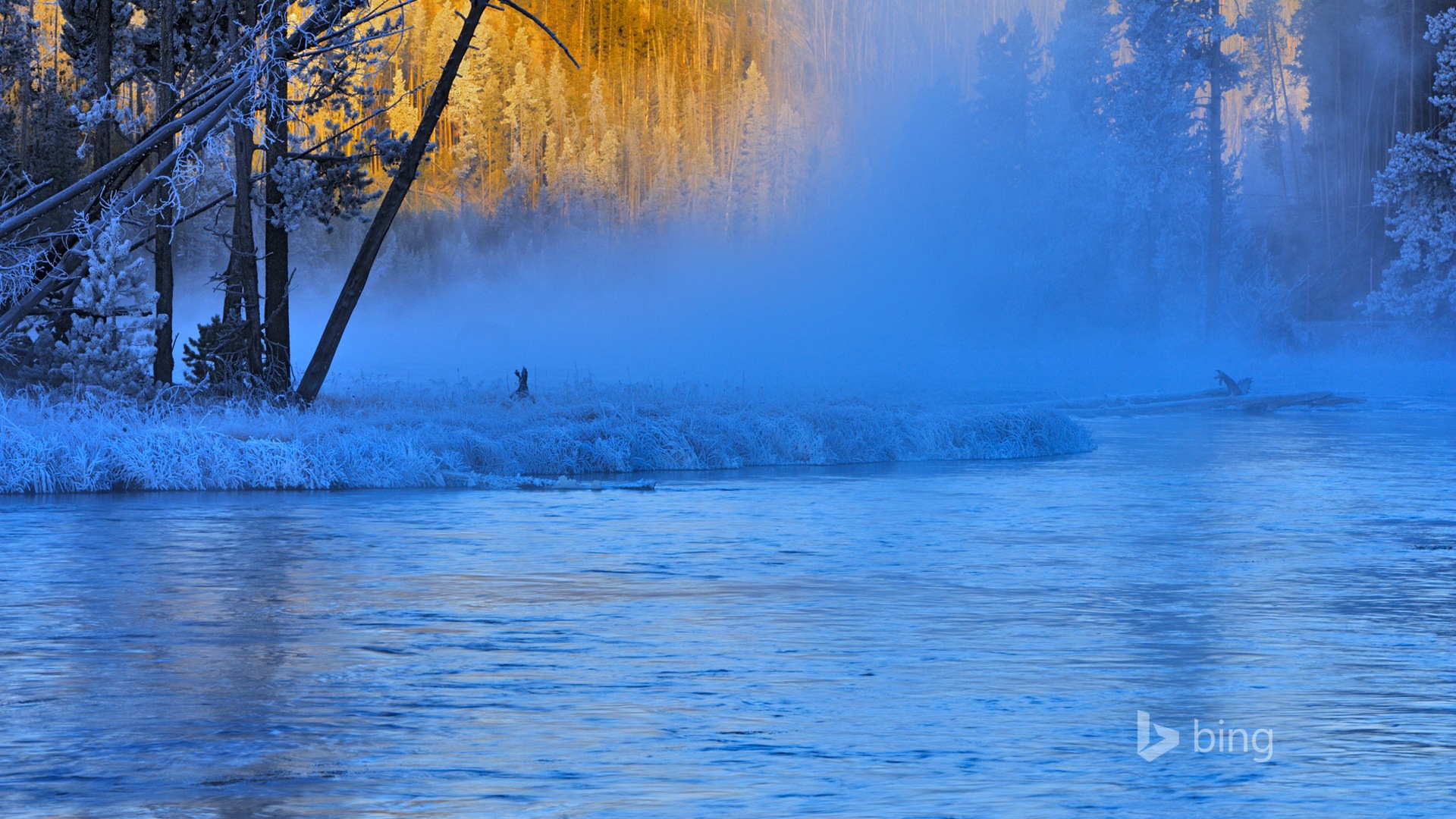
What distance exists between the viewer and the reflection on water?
24.7 ft

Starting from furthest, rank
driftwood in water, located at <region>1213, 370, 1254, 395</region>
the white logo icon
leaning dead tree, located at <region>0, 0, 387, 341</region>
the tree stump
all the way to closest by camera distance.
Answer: driftwood in water, located at <region>1213, 370, 1254, 395</region> < the tree stump < leaning dead tree, located at <region>0, 0, 387, 341</region> < the white logo icon

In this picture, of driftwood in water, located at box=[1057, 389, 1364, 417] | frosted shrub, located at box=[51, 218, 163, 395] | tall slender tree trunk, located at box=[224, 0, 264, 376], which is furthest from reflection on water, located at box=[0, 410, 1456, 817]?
driftwood in water, located at box=[1057, 389, 1364, 417]

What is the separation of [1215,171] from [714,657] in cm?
5722

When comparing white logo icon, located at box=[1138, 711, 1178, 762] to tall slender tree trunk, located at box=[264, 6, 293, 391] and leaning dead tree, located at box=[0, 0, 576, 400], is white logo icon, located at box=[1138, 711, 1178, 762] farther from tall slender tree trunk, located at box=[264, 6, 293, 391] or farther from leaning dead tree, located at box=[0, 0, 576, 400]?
tall slender tree trunk, located at box=[264, 6, 293, 391]

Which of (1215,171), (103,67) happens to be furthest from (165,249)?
(1215,171)

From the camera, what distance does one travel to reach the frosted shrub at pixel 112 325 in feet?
78.3

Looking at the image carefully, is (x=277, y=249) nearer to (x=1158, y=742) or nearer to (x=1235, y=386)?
(x=1158, y=742)

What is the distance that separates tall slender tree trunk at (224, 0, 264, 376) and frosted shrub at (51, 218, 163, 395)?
1551mm

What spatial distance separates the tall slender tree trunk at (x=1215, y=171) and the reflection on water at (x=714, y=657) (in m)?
45.3

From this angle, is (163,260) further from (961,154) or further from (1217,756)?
(961,154)

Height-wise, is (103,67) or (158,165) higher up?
(103,67)

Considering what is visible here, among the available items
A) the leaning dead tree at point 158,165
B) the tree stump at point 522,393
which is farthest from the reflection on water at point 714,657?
the tree stump at point 522,393

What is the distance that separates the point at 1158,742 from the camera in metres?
8.30

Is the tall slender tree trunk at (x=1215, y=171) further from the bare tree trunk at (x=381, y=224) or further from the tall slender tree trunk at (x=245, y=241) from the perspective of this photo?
the tall slender tree trunk at (x=245, y=241)
